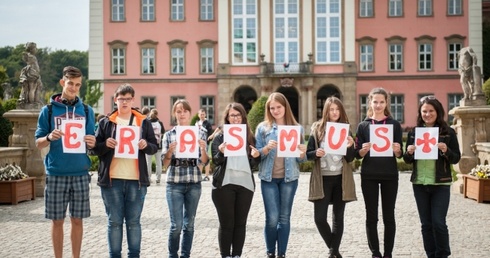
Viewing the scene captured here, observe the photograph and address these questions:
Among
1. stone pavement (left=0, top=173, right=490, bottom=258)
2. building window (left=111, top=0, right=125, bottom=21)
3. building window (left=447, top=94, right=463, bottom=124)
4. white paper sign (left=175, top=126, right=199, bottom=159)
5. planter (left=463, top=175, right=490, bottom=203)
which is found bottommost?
stone pavement (left=0, top=173, right=490, bottom=258)

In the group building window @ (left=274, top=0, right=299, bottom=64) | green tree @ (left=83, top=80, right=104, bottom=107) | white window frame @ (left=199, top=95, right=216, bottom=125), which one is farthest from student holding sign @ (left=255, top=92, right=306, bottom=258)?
white window frame @ (left=199, top=95, right=216, bottom=125)

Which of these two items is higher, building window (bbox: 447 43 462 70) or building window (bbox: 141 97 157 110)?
building window (bbox: 447 43 462 70)

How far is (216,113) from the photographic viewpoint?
3966 centimetres

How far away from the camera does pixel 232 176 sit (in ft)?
21.4

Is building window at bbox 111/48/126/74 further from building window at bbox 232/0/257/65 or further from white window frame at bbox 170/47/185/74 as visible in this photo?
building window at bbox 232/0/257/65

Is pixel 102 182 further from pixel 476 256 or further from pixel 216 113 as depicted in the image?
pixel 216 113

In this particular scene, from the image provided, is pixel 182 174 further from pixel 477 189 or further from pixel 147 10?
pixel 147 10

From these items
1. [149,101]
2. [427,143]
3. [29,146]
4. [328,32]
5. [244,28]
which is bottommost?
[29,146]

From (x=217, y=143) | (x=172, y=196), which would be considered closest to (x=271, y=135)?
(x=217, y=143)

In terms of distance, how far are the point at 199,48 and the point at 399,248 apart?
108ft

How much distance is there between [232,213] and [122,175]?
3.75ft

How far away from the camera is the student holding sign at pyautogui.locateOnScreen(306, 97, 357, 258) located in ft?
22.2

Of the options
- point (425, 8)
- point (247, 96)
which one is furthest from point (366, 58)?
point (247, 96)

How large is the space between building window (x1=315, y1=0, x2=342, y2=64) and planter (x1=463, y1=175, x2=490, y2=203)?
25.6m
